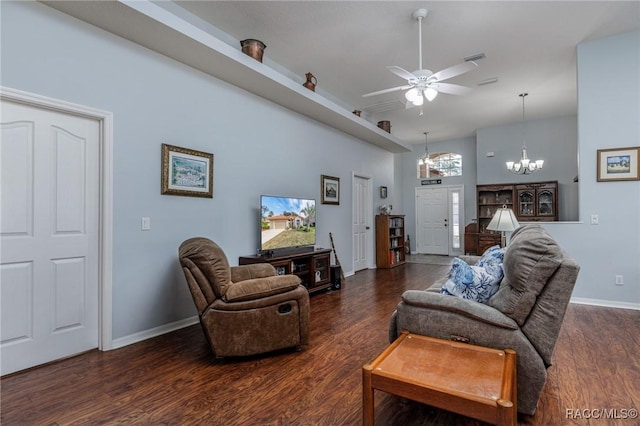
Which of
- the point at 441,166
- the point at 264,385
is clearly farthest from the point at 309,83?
the point at 441,166

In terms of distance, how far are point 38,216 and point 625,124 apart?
6.16 m

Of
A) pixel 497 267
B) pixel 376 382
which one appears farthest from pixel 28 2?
pixel 497 267

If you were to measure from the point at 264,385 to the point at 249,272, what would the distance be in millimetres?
1291

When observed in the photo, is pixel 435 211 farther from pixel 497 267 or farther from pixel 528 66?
pixel 497 267

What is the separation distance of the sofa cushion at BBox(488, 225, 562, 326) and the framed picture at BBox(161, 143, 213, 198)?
2966 mm

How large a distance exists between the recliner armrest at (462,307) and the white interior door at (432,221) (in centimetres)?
780

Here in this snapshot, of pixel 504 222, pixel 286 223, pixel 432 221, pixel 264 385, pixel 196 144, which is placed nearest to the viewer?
pixel 264 385

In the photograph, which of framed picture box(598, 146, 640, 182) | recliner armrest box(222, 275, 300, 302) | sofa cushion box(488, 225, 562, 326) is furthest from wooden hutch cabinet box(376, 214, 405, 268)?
sofa cushion box(488, 225, 562, 326)

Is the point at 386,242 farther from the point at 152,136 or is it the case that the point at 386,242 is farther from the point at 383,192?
the point at 152,136

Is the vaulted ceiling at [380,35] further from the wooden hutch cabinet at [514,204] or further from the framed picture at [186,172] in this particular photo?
the wooden hutch cabinet at [514,204]

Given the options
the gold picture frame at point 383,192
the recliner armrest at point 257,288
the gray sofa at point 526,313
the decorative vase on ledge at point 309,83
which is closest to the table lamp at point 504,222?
the gray sofa at point 526,313

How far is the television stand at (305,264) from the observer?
3.91 metres

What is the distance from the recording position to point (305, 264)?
15.0 ft

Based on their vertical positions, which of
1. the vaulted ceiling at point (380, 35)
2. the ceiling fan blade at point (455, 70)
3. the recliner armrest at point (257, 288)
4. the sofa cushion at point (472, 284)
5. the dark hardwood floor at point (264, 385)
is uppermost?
the vaulted ceiling at point (380, 35)
